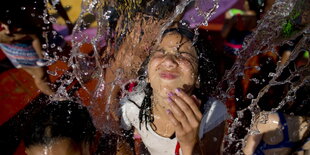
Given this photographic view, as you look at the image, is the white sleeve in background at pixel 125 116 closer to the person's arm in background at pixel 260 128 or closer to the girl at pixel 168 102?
the girl at pixel 168 102

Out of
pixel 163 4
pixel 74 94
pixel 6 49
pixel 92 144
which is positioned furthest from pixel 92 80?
pixel 92 144

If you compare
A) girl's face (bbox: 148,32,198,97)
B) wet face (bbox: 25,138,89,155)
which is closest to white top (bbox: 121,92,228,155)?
girl's face (bbox: 148,32,198,97)

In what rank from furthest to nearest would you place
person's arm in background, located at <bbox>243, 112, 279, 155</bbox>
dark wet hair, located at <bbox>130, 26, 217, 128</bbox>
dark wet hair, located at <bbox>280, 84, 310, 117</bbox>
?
1. dark wet hair, located at <bbox>280, 84, 310, 117</bbox>
2. person's arm in background, located at <bbox>243, 112, 279, 155</bbox>
3. dark wet hair, located at <bbox>130, 26, 217, 128</bbox>

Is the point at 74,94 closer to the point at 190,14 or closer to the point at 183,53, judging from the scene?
the point at 183,53

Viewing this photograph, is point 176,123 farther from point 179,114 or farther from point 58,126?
point 58,126

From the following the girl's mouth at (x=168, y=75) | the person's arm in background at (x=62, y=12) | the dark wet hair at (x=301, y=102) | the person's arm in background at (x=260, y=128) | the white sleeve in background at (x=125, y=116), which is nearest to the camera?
the girl's mouth at (x=168, y=75)

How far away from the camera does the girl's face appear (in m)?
1.64

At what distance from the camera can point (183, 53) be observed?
175 centimetres

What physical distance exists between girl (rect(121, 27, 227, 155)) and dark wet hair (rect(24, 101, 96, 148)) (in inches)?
18.3

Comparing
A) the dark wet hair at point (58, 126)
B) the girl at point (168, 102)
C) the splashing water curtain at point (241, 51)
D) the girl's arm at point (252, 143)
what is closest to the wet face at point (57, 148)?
the dark wet hair at point (58, 126)

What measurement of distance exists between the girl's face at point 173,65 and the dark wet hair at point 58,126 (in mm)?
477

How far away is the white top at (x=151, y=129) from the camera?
1.88m

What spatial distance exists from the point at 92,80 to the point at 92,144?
6.53 ft

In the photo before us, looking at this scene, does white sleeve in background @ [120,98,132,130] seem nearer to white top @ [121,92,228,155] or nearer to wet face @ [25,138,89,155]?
white top @ [121,92,228,155]
